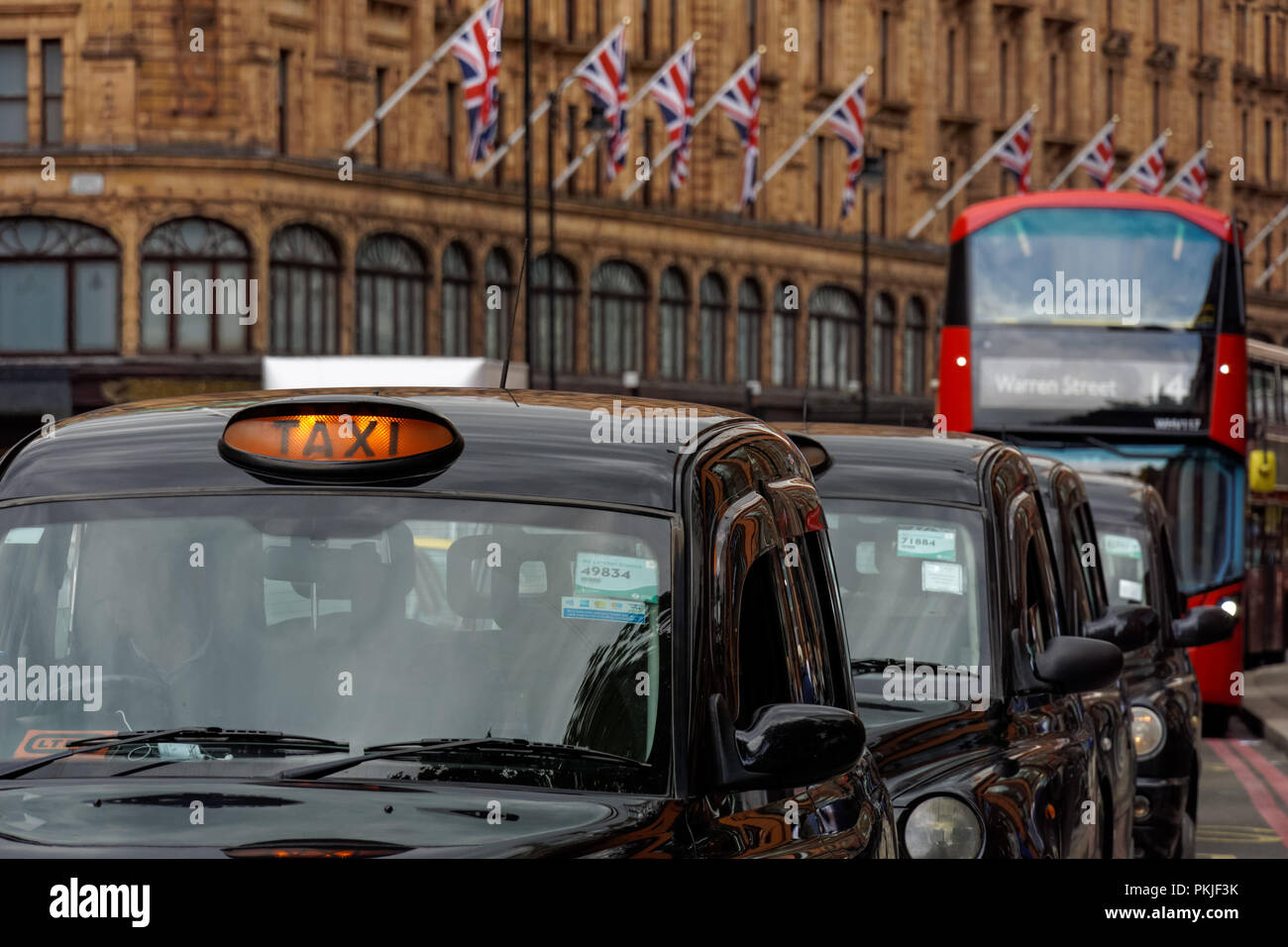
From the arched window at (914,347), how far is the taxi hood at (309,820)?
202 feet

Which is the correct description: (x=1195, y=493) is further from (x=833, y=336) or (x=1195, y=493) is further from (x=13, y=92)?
(x=833, y=336)

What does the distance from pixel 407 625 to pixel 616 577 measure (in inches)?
13.5

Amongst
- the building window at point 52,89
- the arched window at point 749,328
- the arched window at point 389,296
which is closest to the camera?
the building window at point 52,89

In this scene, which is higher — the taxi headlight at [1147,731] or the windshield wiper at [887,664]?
the windshield wiper at [887,664]

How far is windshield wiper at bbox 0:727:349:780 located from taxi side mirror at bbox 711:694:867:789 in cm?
58

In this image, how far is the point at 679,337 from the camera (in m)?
56.4

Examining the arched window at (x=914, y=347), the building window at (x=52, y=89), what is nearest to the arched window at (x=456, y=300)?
the building window at (x=52, y=89)

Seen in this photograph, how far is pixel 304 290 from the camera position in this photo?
45.5m

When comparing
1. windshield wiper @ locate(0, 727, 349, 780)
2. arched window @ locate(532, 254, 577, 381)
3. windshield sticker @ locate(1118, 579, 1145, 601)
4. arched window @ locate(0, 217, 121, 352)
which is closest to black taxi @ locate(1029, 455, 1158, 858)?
windshield sticker @ locate(1118, 579, 1145, 601)

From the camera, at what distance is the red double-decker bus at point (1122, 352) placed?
1961 centimetres

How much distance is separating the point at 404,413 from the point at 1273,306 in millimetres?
80991

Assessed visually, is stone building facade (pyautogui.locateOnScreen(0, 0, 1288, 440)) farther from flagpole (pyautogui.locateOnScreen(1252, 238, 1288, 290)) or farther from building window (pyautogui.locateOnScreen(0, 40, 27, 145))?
flagpole (pyautogui.locateOnScreen(1252, 238, 1288, 290))

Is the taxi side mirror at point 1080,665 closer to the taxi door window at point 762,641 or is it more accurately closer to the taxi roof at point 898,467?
the taxi roof at point 898,467

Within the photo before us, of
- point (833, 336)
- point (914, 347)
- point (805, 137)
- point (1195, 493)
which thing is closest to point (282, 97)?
point (805, 137)
